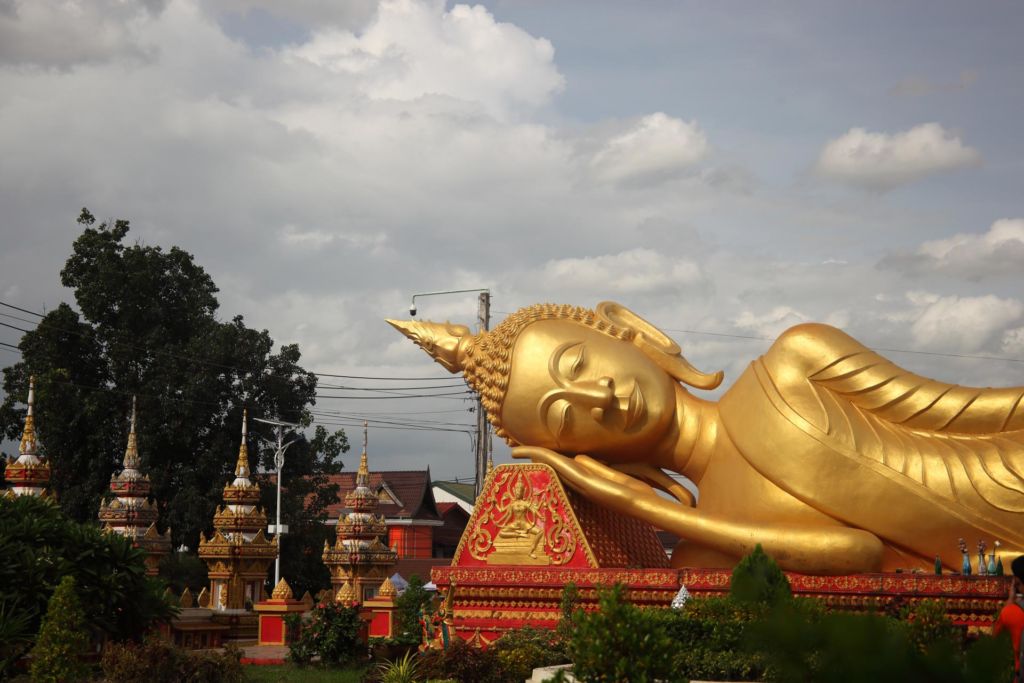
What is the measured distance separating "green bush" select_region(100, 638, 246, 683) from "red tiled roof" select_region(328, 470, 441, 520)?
26.4m

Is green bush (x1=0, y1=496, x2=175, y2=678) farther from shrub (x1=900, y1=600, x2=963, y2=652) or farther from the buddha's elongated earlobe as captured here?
shrub (x1=900, y1=600, x2=963, y2=652)

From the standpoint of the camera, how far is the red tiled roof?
130ft

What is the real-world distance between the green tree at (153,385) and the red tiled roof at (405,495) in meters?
7.12

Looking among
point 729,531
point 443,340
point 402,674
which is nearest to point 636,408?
point 729,531

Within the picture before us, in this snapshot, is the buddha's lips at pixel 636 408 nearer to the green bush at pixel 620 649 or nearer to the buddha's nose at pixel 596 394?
the buddha's nose at pixel 596 394

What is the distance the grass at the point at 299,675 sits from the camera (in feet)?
47.4

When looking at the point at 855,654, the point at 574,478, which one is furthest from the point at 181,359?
the point at 855,654

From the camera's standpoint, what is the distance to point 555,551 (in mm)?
13500

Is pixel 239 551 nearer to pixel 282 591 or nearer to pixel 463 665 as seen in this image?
pixel 282 591

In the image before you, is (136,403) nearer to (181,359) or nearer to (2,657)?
(181,359)

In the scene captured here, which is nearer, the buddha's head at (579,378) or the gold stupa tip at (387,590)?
the buddha's head at (579,378)

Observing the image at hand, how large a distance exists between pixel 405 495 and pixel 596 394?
2857 cm

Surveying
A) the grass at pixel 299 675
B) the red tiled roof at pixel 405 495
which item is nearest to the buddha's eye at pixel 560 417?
the grass at pixel 299 675

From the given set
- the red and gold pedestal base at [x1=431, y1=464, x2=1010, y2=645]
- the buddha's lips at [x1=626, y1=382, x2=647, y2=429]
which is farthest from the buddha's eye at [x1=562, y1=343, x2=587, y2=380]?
the red and gold pedestal base at [x1=431, y1=464, x2=1010, y2=645]
